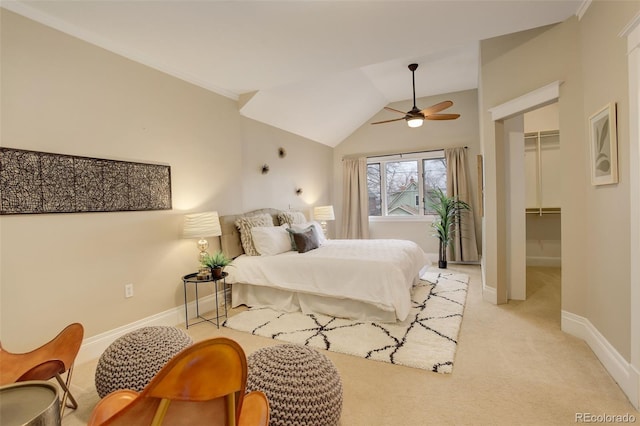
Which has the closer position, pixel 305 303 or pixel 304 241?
pixel 305 303

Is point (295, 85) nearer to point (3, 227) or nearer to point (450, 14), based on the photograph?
point (450, 14)

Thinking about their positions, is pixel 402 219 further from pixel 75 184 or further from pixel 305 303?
pixel 75 184

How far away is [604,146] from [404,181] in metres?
4.29

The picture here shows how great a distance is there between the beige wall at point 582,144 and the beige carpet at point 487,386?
32 cm

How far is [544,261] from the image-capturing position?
17.6 feet

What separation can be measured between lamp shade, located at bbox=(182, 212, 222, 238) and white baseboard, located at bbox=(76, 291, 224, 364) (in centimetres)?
82

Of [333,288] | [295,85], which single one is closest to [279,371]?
[333,288]

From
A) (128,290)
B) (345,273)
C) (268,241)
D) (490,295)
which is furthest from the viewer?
(268,241)

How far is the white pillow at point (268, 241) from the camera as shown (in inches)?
146

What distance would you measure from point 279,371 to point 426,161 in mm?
5504

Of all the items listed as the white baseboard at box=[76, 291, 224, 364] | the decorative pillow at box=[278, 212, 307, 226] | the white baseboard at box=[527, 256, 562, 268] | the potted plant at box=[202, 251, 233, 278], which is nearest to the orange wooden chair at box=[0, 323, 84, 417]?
the white baseboard at box=[76, 291, 224, 364]

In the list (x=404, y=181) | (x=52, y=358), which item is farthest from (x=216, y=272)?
(x=404, y=181)

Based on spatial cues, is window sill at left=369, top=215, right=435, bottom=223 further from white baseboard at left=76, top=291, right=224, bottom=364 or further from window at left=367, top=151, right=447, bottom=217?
white baseboard at left=76, top=291, right=224, bottom=364

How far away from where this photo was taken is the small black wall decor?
2.09 meters
